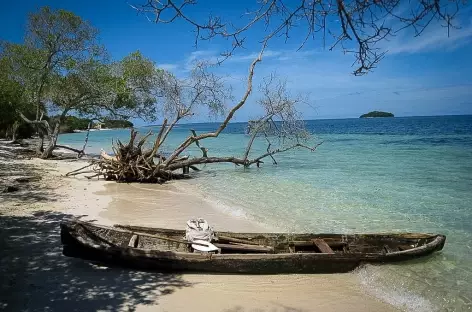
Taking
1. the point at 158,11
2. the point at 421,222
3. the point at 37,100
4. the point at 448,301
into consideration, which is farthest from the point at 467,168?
the point at 37,100

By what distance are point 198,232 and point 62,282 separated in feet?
7.92

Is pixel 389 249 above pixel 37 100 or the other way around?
the other way around

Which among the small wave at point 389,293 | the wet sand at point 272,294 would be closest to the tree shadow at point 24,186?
the wet sand at point 272,294

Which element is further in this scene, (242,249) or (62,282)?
(242,249)

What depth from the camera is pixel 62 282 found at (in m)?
5.34

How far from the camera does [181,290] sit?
17.8 ft

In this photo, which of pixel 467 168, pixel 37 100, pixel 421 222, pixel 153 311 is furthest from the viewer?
pixel 37 100

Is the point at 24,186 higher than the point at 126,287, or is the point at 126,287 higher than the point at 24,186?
the point at 24,186

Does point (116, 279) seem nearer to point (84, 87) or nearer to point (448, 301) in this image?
point (448, 301)

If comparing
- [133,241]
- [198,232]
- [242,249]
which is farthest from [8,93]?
[242,249]

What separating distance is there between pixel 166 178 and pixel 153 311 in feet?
40.7

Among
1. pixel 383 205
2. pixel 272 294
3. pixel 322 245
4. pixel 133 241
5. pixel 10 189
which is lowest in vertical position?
pixel 383 205

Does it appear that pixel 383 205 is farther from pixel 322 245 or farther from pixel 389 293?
pixel 389 293

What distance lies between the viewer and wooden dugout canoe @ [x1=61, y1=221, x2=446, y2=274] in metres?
5.91
